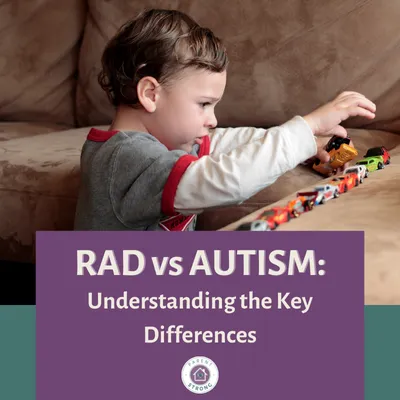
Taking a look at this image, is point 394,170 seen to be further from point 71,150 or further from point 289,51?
point 71,150

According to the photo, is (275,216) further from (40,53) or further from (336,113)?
(40,53)

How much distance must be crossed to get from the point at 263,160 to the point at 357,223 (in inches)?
8.8

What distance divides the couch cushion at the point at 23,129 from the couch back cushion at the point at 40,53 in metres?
0.05

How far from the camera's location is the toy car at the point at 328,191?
3.07 feet

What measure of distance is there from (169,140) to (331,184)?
300 mm

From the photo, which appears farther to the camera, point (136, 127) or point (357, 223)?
point (136, 127)

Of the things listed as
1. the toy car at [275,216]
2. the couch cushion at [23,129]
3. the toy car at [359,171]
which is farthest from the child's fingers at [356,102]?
the couch cushion at [23,129]

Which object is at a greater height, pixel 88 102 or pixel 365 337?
pixel 88 102

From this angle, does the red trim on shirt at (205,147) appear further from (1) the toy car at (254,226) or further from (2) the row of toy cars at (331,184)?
(1) the toy car at (254,226)

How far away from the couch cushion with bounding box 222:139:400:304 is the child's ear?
1.01ft

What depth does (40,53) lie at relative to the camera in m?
1.99

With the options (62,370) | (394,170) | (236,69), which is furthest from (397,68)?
(62,370)

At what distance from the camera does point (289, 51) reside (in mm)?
1653

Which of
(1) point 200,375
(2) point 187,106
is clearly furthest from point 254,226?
(2) point 187,106
